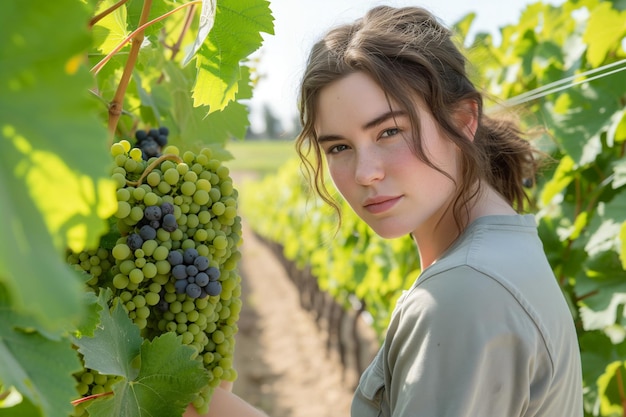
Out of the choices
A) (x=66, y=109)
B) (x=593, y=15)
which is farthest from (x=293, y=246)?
(x=66, y=109)

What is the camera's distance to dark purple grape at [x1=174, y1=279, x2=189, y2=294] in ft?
3.13

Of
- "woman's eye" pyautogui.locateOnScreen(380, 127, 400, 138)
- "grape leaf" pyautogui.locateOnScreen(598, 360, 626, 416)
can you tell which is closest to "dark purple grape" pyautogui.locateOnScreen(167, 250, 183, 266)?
"woman's eye" pyautogui.locateOnScreen(380, 127, 400, 138)

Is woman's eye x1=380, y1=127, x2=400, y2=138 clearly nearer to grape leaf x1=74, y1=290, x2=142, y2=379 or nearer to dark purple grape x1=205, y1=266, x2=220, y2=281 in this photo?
dark purple grape x1=205, y1=266, x2=220, y2=281

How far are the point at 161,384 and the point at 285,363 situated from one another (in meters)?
7.73

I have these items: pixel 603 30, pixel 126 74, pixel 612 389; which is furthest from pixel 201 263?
pixel 603 30

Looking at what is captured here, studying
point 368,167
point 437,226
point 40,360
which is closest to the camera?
point 40,360

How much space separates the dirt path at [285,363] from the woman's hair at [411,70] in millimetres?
5030

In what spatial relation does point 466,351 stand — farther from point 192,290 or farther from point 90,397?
point 90,397

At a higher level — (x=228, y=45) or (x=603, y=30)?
(x=228, y=45)

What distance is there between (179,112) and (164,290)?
0.69 meters

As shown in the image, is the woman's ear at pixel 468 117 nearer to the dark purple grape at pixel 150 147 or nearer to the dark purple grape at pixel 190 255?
the dark purple grape at pixel 150 147

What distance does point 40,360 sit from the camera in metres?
0.63

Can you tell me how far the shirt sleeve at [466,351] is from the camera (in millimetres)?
1082

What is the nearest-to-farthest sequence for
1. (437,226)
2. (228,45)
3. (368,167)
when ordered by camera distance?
(228,45) → (368,167) → (437,226)
